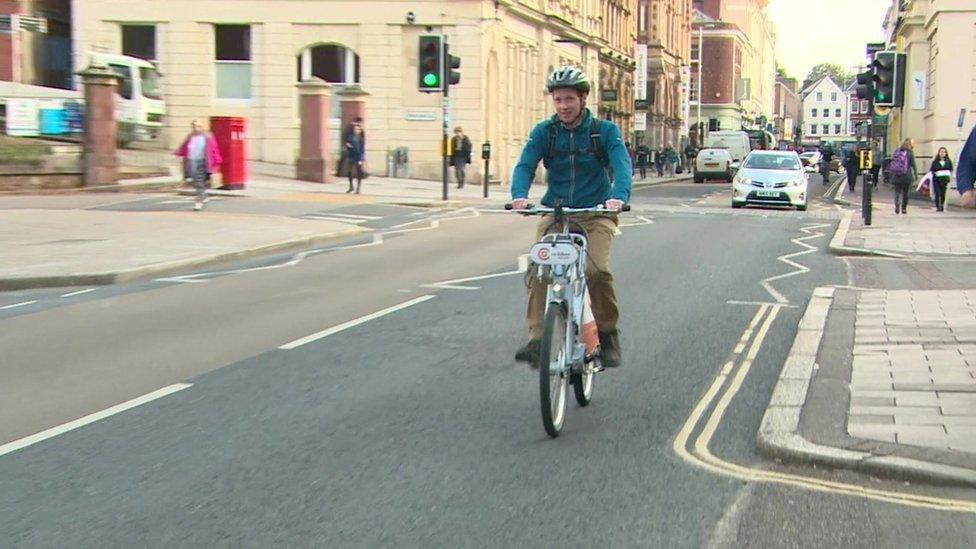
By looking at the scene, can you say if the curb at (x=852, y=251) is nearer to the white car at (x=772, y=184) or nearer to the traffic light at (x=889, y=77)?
the traffic light at (x=889, y=77)

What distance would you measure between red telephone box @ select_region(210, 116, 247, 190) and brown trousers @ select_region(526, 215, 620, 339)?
21120 mm

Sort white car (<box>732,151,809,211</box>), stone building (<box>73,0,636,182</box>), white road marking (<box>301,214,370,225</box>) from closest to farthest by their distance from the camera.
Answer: white road marking (<box>301,214,370,225</box>), white car (<box>732,151,809,211</box>), stone building (<box>73,0,636,182</box>)

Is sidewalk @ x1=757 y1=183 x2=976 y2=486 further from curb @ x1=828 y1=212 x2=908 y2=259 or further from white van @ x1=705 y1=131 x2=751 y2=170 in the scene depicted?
white van @ x1=705 y1=131 x2=751 y2=170

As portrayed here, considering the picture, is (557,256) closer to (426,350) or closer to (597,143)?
(597,143)

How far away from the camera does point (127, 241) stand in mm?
16000

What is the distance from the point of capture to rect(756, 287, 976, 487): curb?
16.6 feet

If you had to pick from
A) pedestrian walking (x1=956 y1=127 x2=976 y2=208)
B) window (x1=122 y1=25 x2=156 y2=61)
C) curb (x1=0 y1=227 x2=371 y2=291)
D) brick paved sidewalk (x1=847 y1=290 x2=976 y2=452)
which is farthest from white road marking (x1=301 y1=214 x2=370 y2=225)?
window (x1=122 y1=25 x2=156 y2=61)

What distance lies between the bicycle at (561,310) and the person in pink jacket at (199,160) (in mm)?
16811

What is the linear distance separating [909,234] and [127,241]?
1297cm

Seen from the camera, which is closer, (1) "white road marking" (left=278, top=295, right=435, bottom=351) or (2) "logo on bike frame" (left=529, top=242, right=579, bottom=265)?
(2) "logo on bike frame" (left=529, top=242, right=579, bottom=265)

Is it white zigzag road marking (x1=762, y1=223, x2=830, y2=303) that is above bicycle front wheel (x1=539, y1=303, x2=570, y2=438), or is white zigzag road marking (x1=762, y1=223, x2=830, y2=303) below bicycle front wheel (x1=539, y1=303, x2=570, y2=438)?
below

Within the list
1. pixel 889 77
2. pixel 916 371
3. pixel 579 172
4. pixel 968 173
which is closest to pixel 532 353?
pixel 579 172

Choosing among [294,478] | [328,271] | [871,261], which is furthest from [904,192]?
[294,478]

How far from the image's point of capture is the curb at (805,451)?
5070mm
